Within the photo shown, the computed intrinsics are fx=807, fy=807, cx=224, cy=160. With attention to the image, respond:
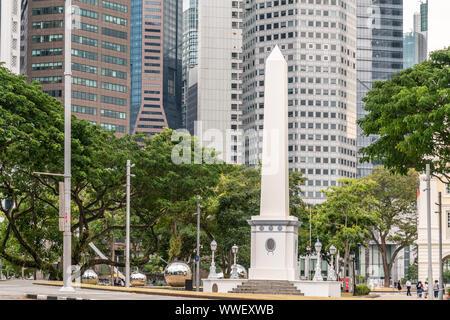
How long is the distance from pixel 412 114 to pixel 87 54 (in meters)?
130

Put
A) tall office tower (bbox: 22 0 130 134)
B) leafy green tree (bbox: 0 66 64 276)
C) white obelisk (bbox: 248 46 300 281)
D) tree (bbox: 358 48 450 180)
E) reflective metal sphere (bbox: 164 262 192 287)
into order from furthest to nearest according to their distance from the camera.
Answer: tall office tower (bbox: 22 0 130 134), reflective metal sphere (bbox: 164 262 192 287), white obelisk (bbox: 248 46 300 281), leafy green tree (bbox: 0 66 64 276), tree (bbox: 358 48 450 180)

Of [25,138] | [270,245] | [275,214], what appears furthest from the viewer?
[275,214]

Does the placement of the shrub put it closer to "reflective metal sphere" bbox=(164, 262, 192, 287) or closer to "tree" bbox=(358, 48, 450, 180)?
"reflective metal sphere" bbox=(164, 262, 192, 287)

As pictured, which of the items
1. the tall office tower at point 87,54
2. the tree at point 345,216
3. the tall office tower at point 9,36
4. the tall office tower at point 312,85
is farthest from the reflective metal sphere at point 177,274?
the tall office tower at point 312,85

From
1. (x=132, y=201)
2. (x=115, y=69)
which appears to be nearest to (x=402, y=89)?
(x=132, y=201)

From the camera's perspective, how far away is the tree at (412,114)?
37.8 metres

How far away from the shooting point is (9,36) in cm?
14075

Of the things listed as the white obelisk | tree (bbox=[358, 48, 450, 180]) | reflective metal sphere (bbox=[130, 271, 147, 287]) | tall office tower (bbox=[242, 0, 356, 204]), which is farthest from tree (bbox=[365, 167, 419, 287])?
tall office tower (bbox=[242, 0, 356, 204])

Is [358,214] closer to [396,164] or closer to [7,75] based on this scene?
[396,164]

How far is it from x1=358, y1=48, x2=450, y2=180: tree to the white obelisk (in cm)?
594

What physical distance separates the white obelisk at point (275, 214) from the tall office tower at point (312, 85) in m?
133

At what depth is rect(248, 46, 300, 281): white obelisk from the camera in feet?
154

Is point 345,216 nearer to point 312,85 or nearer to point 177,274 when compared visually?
point 177,274

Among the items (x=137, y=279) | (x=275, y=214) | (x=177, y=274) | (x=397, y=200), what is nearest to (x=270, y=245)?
(x=275, y=214)
